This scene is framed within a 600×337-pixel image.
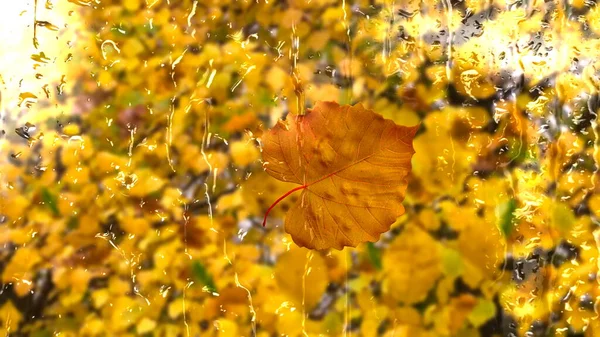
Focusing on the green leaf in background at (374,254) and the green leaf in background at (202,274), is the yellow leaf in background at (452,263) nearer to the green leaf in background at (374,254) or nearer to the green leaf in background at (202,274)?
the green leaf in background at (374,254)

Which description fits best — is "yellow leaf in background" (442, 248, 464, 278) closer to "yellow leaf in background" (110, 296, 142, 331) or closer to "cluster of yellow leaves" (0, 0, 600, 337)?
"cluster of yellow leaves" (0, 0, 600, 337)

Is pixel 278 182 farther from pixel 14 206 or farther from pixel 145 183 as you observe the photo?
pixel 14 206

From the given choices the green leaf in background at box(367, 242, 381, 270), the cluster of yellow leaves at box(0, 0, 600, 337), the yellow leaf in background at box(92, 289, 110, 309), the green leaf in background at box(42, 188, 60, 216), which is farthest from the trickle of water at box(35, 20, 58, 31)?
the green leaf in background at box(367, 242, 381, 270)

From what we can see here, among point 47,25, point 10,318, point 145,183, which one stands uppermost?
point 47,25

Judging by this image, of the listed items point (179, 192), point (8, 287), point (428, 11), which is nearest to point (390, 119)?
point (428, 11)

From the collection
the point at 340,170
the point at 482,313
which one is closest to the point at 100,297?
the point at 340,170

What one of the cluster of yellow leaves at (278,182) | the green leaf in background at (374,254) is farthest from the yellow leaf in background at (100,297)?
the green leaf in background at (374,254)

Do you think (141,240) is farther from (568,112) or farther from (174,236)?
(568,112)
